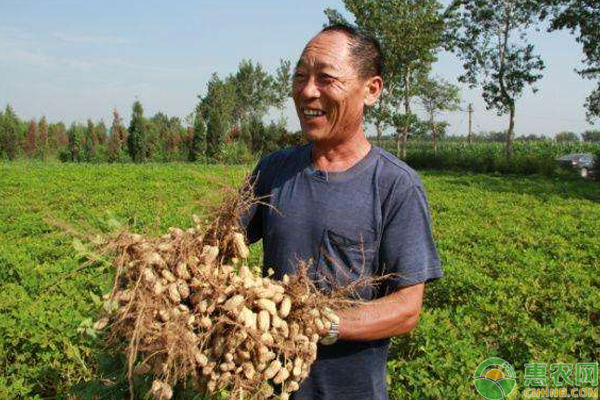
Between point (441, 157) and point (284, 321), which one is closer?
point (284, 321)

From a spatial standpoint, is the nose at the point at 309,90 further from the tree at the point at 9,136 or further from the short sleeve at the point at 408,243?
the tree at the point at 9,136

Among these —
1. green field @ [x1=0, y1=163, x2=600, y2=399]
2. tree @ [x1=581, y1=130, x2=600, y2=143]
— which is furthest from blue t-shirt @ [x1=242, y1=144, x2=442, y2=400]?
tree @ [x1=581, y1=130, x2=600, y2=143]

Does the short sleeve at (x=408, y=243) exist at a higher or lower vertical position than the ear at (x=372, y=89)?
lower

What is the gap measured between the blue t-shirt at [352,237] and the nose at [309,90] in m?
0.28

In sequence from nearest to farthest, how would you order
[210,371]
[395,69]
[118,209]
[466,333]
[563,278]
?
[210,371] < [466,333] < [563,278] < [118,209] < [395,69]

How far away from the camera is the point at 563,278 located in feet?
21.5

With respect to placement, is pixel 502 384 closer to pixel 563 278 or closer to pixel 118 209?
pixel 563 278

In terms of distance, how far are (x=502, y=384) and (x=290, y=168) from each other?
242 cm

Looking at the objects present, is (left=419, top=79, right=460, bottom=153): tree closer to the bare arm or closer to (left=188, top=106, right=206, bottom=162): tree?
(left=188, top=106, right=206, bottom=162): tree

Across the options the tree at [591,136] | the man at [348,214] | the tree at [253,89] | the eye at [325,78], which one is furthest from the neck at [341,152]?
the tree at [591,136]

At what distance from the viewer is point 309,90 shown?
2025 mm

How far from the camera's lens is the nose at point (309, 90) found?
2.02 m

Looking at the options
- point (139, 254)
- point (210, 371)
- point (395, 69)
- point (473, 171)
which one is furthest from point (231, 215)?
point (395, 69)

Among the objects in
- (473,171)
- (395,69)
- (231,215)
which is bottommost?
(473,171)
